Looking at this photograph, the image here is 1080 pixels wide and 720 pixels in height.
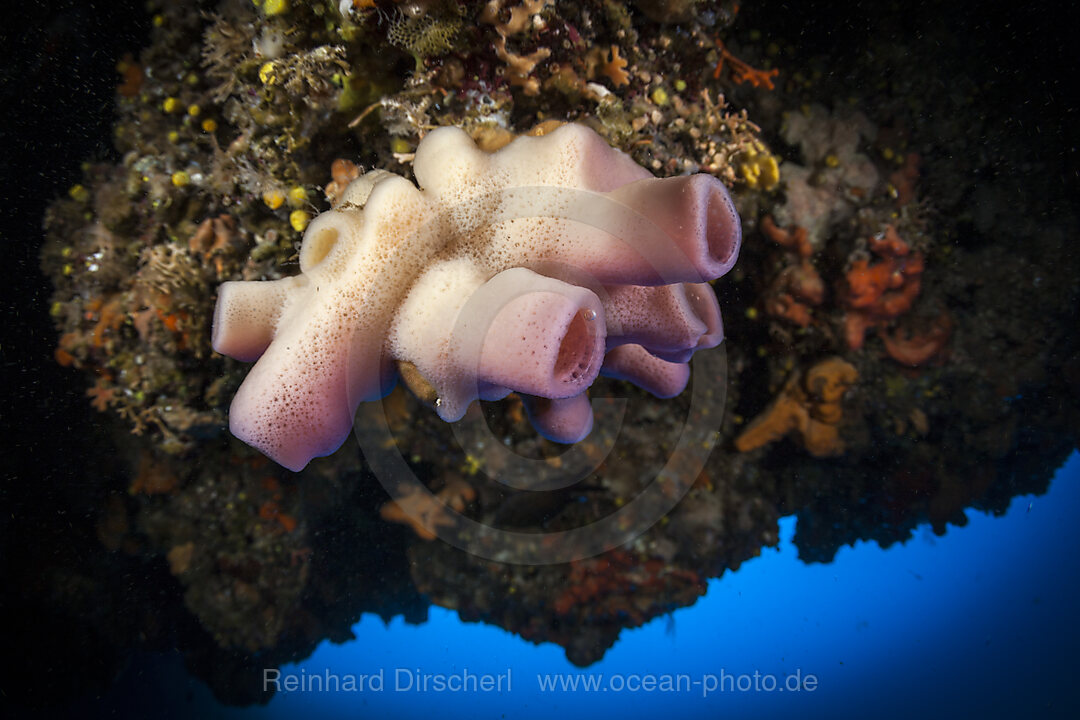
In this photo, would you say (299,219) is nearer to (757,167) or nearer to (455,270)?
(455,270)

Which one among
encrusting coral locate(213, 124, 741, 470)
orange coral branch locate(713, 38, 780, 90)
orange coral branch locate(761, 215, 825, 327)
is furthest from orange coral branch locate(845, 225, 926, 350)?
encrusting coral locate(213, 124, 741, 470)

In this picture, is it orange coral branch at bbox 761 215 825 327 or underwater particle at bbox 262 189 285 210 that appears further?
orange coral branch at bbox 761 215 825 327

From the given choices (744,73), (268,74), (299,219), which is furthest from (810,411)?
(268,74)

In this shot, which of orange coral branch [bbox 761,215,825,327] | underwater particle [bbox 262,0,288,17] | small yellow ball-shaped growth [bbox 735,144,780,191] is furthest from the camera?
orange coral branch [bbox 761,215,825,327]

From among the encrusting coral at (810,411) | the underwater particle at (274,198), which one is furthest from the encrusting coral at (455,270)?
the encrusting coral at (810,411)

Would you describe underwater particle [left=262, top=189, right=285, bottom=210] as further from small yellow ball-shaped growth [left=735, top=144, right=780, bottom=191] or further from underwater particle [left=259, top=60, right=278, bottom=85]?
small yellow ball-shaped growth [left=735, top=144, right=780, bottom=191]

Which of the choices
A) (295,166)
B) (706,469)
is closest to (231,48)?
(295,166)

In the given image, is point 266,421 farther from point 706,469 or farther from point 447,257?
point 706,469
